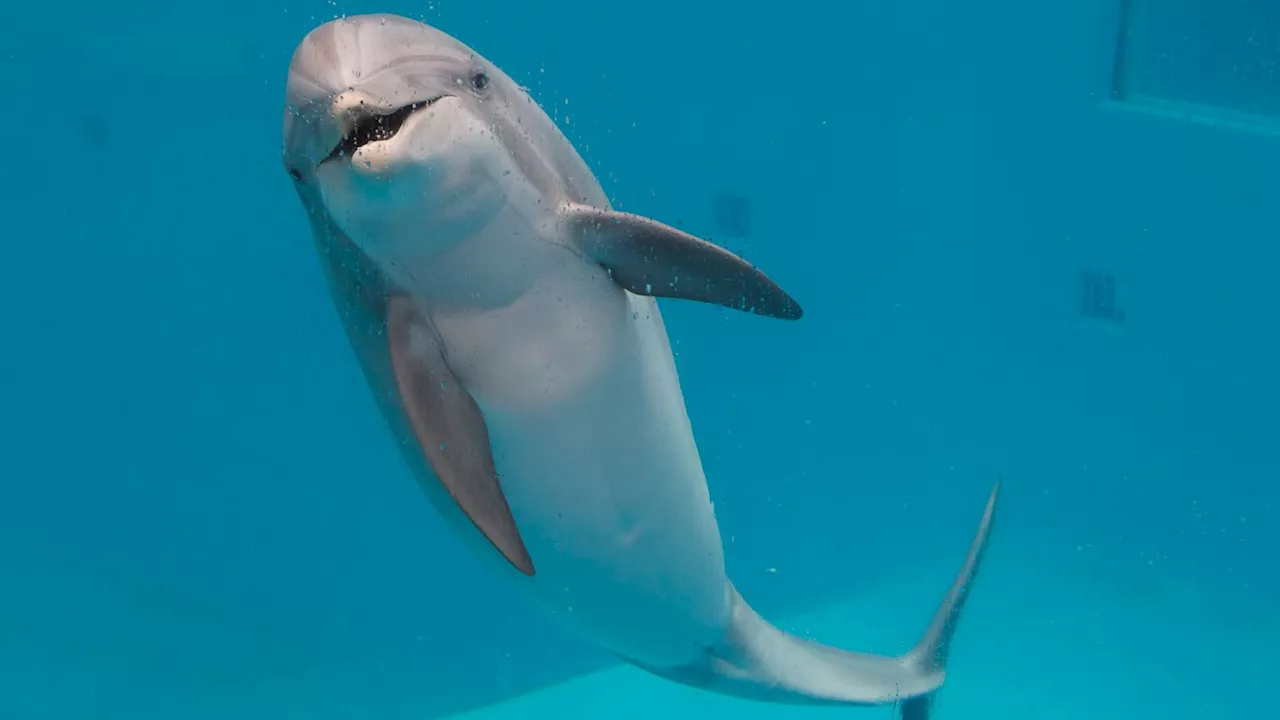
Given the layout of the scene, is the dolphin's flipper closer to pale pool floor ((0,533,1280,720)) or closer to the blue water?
the blue water

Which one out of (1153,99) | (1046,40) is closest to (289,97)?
(1046,40)

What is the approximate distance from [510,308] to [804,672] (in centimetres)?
259

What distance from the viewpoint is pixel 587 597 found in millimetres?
4188

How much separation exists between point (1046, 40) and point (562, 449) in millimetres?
5765

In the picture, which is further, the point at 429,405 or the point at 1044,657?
the point at 1044,657

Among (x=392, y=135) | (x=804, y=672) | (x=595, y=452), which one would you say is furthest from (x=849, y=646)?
(x=392, y=135)

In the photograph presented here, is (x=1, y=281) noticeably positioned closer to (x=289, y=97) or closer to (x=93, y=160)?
(x=93, y=160)

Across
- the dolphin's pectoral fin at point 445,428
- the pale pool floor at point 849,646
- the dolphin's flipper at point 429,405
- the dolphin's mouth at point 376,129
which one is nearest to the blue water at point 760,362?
the pale pool floor at point 849,646

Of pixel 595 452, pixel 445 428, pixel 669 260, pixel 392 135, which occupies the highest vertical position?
pixel 392 135

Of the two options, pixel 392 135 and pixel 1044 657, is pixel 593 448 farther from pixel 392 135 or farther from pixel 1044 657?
pixel 1044 657

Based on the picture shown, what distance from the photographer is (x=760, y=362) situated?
288 inches

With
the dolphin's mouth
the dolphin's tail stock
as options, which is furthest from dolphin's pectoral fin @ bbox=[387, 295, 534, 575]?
the dolphin's tail stock

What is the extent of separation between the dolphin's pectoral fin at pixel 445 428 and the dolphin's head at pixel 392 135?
30cm

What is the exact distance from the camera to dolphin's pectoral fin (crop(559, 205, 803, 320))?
3.34 m
